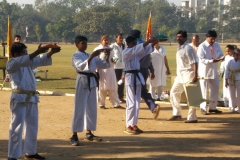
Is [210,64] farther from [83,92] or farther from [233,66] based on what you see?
[83,92]

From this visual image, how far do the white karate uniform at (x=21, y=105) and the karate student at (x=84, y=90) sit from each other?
4.22 feet

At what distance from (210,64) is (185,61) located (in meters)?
1.62

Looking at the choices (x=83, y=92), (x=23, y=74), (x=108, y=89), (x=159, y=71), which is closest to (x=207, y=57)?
(x=108, y=89)

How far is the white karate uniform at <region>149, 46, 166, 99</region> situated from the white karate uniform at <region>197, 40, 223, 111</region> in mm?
2801

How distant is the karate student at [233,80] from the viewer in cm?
1284

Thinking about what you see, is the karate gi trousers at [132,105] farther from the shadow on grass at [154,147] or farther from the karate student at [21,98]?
the karate student at [21,98]

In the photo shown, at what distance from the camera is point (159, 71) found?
15.7m

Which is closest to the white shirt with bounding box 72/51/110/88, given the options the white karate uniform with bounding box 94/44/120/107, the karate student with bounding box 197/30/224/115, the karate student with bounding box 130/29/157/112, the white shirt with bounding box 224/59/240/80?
the karate student with bounding box 130/29/157/112

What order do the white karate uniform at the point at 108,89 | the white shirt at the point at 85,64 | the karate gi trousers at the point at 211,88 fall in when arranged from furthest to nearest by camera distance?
the white karate uniform at the point at 108,89 < the karate gi trousers at the point at 211,88 < the white shirt at the point at 85,64

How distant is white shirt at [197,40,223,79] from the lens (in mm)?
12383

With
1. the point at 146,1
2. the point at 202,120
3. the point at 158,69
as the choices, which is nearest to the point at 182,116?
the point at 202,120

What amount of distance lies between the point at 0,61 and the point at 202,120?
11338 mm

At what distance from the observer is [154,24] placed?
10600 cm

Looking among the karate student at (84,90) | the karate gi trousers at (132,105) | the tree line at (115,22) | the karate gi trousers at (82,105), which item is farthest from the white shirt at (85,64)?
the tree line at (115,22)
